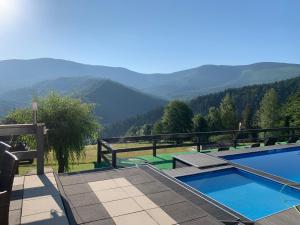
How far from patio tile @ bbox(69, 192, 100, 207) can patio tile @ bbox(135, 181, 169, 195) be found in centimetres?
86

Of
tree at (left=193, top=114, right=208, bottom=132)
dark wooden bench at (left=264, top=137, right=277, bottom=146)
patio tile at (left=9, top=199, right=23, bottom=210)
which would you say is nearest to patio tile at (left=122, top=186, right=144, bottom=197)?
patio tile at (left=9, top=199, right=23, bottom=210)

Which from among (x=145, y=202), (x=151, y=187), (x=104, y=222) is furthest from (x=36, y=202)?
(x=151, y=187)

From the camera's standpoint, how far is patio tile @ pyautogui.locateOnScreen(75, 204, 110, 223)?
13.1 ft

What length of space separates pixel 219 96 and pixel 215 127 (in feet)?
148

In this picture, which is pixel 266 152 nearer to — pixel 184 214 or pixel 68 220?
pixel 184 214

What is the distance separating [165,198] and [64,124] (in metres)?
6.75

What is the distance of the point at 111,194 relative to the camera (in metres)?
4.95

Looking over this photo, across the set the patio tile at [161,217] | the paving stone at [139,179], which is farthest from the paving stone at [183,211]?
the paving stone at [139,179]

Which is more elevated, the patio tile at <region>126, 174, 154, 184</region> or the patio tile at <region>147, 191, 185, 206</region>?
the patio tile at <region>126, 174, 154, 184</region>

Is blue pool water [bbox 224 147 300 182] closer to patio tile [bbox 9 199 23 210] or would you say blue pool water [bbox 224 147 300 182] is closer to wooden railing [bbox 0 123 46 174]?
wooden railing [bbox 0 123 46 174]

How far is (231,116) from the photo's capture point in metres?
50.6

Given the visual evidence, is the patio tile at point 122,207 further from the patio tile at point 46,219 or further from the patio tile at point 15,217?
the patio tile at point 15,217

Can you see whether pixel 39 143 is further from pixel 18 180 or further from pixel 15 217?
pixel 15 217

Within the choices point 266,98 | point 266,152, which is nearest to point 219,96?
point 266,98
